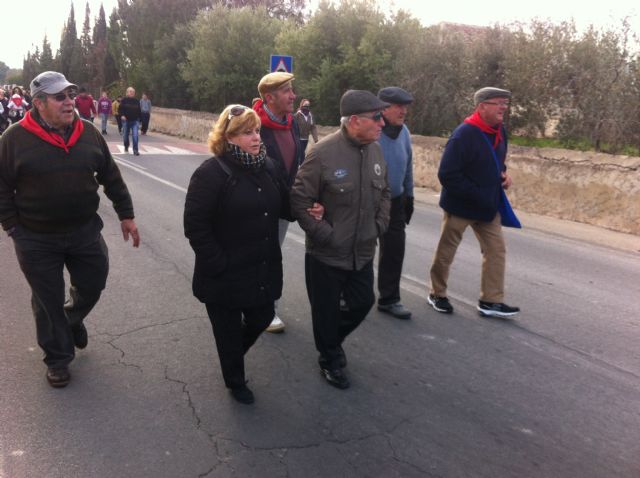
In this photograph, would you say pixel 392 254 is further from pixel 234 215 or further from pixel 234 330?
pixel 234 215

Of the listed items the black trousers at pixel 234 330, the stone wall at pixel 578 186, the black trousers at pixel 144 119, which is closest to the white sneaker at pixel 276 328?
the black trousers at pixel 234 330

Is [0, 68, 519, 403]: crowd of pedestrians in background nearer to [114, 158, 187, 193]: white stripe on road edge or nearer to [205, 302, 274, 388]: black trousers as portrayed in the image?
[205, 302, 274, 388]: black trousers

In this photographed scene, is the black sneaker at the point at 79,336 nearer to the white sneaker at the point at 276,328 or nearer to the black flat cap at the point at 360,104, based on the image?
the white sneaker at the point at 276,328

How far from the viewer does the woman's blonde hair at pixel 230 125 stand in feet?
10.5

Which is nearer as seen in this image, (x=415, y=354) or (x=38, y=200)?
(x=38, y=200)

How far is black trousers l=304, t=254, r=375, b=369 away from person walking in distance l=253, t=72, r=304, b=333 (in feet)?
2.57

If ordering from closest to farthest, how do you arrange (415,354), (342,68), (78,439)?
(78,439) → (415,354) → (342,68)

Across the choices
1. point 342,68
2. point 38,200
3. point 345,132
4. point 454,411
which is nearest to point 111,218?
point 38,200

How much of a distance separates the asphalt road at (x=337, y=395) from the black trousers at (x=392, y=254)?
210 millimetres

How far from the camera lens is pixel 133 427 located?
326cm

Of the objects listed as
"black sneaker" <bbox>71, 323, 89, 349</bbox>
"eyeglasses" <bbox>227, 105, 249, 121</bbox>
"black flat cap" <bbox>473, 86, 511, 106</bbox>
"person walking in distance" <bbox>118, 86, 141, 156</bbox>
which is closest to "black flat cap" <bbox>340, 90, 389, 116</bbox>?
"eyeglasses" <bbox>227, 105, 249, 121</bbox>

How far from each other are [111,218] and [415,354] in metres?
6.02

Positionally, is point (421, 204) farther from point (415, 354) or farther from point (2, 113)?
point (2, 113)

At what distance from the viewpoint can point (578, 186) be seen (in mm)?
9961
